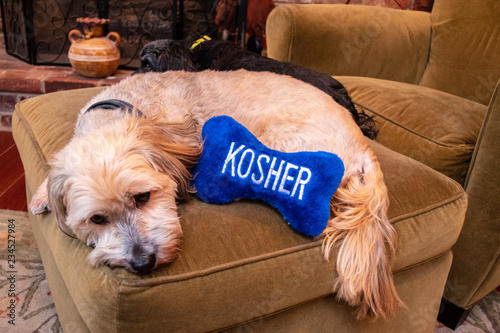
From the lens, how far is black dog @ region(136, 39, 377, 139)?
1898 mm

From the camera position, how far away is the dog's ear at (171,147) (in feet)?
3.67

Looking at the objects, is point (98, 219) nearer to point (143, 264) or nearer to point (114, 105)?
point (143, 264)

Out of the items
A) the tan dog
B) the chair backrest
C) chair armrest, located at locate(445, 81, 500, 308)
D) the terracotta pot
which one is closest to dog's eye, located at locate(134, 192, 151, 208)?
the tan dog

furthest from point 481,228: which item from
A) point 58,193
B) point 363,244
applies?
point 58,193

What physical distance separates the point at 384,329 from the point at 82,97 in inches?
60.5

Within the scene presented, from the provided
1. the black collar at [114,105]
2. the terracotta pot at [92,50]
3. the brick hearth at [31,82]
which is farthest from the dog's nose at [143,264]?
the terracotta pot at [92,50]

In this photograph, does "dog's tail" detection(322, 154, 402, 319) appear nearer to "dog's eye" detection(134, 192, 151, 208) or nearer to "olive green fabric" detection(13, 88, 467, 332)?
"olive green fabric" detection(13, 88, 467, 332)

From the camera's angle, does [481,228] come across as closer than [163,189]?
No

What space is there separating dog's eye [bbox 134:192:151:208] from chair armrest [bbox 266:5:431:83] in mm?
1412

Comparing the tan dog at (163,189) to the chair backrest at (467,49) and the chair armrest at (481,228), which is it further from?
the chair backrest at (467,49)

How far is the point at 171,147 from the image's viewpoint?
3.87 feet

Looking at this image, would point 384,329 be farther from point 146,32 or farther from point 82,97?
point 146,32

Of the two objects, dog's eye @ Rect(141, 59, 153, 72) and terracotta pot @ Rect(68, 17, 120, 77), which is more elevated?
dog's eye @ Rect(141, 59, 153, 72)

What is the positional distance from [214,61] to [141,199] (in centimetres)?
128
